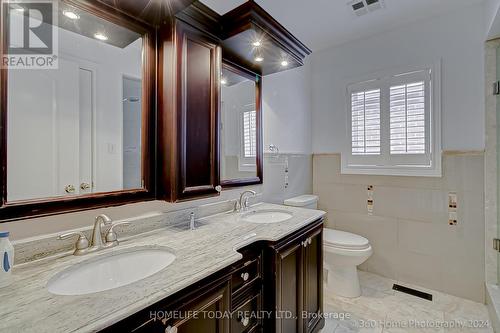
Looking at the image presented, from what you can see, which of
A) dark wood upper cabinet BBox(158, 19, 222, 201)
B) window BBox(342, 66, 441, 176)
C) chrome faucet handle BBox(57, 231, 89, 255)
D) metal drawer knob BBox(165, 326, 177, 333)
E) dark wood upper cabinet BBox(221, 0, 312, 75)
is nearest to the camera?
metal drawer knob BBox(165, 326, 177, 333)

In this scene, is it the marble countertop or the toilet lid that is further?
the toilet lid

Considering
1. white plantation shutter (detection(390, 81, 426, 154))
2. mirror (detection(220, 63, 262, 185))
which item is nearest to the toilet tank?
mirror (detection(220, 63, 262, 185))

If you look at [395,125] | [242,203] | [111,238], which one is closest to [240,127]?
[242,203]

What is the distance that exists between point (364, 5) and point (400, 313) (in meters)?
2.54

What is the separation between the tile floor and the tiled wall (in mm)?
186

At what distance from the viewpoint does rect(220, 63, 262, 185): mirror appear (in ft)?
5.78

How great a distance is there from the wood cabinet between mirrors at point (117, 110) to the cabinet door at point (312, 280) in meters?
0.76

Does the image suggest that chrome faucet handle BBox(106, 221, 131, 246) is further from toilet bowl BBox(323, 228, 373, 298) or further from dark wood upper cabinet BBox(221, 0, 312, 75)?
toilet bowl BBox(323, 228, 373, 298)

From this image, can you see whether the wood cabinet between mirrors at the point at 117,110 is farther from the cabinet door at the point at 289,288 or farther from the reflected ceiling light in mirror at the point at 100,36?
the cabinet door at the point at 289,288

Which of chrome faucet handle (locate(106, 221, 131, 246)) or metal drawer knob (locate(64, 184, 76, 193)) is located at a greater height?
metal drawer knob (locate(64, 184, 76, 193))

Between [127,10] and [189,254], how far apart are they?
1.22 m

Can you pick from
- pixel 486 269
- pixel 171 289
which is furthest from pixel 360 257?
pixel 171 289

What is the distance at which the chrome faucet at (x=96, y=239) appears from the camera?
97 centimetres

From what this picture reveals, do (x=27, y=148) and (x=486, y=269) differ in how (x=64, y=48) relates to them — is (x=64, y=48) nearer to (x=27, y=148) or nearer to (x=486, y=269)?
(x=27, y=148)
